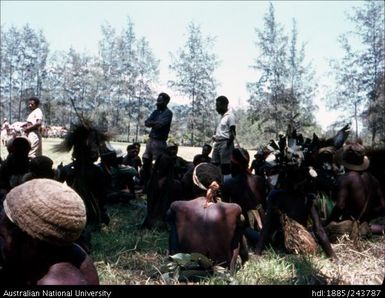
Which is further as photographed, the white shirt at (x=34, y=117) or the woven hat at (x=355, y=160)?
the white shirt at (x=34, y=117)

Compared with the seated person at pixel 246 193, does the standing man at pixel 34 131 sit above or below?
above

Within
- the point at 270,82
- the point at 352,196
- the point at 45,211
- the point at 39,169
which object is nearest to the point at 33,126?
the point at 39,169

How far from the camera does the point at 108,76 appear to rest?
44094 millimetres

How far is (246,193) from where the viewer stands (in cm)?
655

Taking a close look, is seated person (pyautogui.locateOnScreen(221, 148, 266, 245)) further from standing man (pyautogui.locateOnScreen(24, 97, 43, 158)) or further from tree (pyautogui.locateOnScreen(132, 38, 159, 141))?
tree (pyautogui.locateOnScreen(132, 38, 159, 141))

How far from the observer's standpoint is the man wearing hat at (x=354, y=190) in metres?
6.47

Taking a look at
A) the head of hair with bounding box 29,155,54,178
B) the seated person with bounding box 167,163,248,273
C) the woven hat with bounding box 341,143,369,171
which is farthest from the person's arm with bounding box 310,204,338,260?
the head of hair with bounding box 29,155,54,178

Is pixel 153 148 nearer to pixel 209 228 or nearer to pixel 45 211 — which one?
pixel 209 228

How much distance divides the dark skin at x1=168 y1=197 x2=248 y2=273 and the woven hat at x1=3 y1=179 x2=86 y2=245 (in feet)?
6.26

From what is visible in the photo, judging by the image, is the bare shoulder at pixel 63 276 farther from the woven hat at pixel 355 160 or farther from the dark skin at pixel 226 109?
the dark skin at pixel 226 109

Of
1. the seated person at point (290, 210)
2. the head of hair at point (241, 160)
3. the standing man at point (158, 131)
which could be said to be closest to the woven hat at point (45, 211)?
the seated person at point (290, 210)

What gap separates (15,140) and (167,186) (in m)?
2.27

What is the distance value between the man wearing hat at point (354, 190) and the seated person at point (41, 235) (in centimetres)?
450

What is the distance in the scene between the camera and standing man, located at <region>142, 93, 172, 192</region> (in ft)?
33.4
